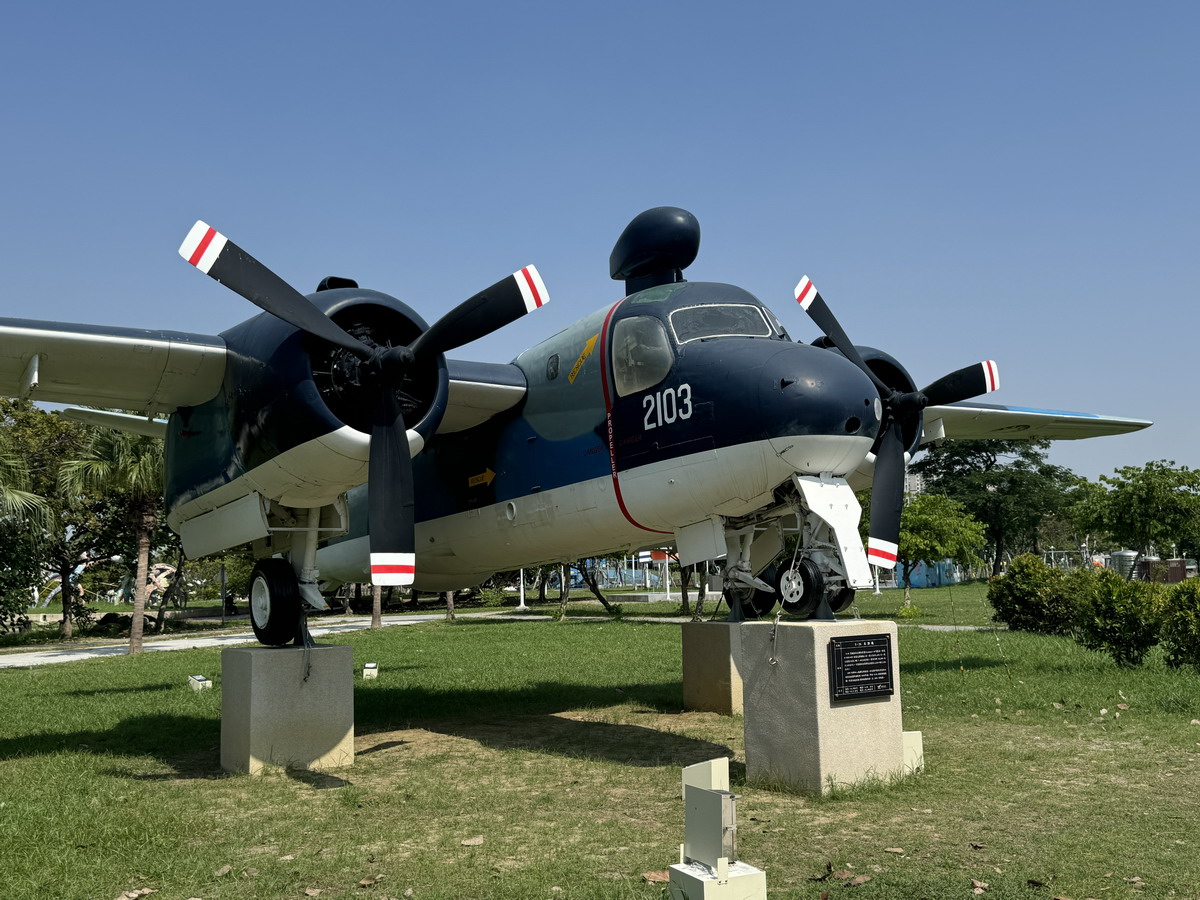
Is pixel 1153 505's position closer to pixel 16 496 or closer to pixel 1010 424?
pixel 1010 424

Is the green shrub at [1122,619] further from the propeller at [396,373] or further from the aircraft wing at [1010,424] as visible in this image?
the propeller at [396,373]

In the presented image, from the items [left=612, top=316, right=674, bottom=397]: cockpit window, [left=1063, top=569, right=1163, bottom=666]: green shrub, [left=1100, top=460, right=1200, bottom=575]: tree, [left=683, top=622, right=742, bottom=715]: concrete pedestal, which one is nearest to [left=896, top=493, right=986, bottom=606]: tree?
[left=1100, top=460, right=1200, bottom=575]: tree

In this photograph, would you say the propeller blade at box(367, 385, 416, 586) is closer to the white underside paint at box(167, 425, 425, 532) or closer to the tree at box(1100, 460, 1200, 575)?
the white underside paint at box(167, 425, 425, 532)

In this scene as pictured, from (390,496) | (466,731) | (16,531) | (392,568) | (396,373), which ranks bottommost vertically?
(466,731)

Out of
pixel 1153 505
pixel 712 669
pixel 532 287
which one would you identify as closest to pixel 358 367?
pixel 532 287

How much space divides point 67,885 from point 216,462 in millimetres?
5368

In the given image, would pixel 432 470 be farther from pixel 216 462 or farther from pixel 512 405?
pixel 216 462

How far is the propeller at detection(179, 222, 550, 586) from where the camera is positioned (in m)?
9.12

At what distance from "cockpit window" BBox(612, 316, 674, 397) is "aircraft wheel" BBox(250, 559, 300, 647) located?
13.5 ft

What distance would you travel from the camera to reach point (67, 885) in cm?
578

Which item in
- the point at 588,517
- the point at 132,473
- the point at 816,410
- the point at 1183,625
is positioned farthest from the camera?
the point at 132,473

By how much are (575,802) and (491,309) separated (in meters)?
4.65

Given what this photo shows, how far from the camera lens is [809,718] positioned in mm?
7984

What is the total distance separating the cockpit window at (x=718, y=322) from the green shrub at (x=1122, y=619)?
9.44 m
